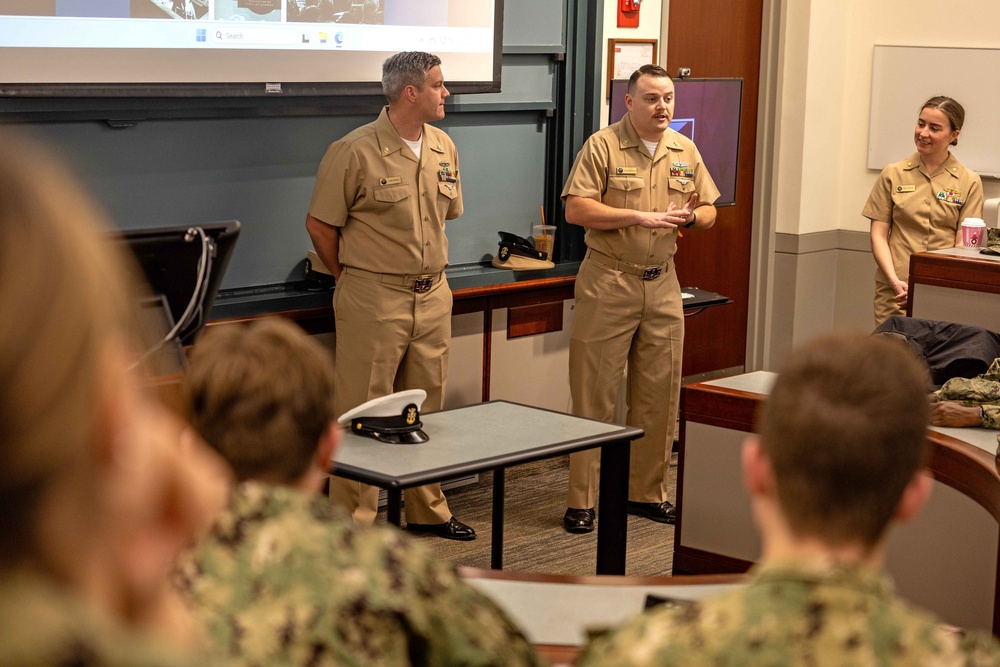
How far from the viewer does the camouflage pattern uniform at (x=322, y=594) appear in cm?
118

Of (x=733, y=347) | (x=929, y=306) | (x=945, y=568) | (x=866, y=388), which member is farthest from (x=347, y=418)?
(x=733, y=347)

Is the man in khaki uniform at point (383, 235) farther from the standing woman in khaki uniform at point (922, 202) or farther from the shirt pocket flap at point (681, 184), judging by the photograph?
the standing woman in khaki uniform at point (922, 202)

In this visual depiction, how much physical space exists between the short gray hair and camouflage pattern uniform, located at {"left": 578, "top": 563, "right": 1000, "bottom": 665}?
3.07m

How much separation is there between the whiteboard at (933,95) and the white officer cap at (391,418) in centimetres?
396

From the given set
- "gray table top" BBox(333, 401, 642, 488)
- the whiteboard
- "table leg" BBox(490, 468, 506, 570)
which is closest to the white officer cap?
"gray table top" BBox(333, 401, 642, 488)

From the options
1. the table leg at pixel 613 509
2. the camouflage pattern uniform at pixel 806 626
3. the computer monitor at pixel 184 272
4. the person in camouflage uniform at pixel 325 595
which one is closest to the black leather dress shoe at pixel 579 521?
the table leg at pixel 613 509

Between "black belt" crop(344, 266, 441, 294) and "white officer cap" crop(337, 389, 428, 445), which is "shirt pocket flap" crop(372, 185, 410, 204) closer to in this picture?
"black belt" crop(344, 266, 441, 294)

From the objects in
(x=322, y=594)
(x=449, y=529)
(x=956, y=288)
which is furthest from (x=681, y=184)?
(x=322, y=594)

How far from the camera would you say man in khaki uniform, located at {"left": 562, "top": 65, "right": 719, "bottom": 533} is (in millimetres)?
4309

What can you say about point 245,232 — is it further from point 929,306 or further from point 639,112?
point 929,306

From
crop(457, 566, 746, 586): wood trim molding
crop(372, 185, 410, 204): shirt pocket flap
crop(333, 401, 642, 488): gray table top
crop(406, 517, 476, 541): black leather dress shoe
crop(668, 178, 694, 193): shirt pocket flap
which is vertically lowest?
crop(406, 517, 476, 541): black leather dress shoe

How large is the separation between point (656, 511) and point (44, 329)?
4125 mm

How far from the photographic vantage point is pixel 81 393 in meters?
0.52

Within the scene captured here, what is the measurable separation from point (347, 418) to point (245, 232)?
1.56 meters
